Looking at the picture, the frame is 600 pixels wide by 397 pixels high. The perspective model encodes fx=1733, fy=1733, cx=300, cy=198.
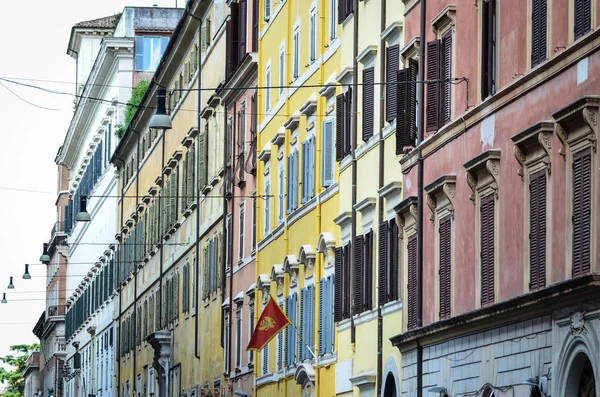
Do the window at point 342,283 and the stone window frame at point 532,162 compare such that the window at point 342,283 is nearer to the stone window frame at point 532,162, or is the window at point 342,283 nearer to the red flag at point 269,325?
the red flag at point 269,325

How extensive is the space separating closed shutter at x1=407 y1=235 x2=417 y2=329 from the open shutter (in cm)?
387

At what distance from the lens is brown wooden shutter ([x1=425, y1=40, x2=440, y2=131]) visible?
26781 mm

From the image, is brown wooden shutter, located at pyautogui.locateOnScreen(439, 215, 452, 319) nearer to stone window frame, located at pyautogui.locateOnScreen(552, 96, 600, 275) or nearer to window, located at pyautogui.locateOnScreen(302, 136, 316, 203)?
stone window frame, located at pyautogui.locateOnScreen(552, 96, 600, 275)

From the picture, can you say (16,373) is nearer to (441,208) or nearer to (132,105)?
(132,105)

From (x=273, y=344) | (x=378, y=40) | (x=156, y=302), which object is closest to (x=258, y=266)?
(x=273, y=344)

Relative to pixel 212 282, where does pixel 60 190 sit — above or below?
above

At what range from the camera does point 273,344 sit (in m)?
41.9

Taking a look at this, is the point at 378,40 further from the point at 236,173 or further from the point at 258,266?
the point at 236,173

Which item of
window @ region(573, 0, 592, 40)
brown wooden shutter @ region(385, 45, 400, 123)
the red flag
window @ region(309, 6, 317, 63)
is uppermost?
window @ region(309, 6, 317, 63)

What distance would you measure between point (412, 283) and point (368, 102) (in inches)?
190

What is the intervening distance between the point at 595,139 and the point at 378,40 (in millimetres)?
12200

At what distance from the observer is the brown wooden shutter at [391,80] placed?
96.3 feet

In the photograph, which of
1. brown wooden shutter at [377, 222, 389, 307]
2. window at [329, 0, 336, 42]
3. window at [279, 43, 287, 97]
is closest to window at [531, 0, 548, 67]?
brown wooden shutter at [377, 222, 389, 307]

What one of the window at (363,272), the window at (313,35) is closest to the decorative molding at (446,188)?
the window at (363,272)
